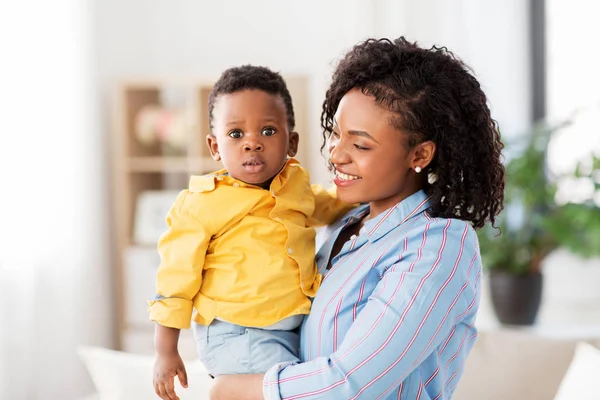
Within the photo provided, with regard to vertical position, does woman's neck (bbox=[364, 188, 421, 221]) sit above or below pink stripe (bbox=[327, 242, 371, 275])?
above

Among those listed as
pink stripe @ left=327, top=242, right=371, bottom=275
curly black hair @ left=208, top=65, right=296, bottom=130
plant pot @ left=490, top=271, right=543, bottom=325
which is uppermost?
curly black hair @ left=208, top=65, right=296, bottom=130

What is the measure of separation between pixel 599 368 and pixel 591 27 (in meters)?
2.43

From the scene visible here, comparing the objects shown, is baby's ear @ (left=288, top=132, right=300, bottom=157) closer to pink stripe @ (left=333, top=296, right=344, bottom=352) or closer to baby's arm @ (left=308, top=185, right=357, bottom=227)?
baby's arm @ (left=308, top=185, right=357, bottom=227)

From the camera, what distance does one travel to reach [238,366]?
4.68ft

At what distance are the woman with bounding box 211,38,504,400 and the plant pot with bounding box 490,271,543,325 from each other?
80.5 inches

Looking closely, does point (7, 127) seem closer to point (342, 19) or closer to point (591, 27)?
point (342, 19)

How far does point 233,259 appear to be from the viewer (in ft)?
4.75

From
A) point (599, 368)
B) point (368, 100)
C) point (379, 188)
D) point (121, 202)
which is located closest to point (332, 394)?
point (379, 188)

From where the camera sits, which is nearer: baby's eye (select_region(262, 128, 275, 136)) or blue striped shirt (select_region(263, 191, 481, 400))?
blue striped shirt (select_region(263, 191, 481, 400))

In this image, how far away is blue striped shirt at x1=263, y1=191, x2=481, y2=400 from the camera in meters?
1.24

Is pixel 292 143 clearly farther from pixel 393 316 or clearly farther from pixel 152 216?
pixel 152 216

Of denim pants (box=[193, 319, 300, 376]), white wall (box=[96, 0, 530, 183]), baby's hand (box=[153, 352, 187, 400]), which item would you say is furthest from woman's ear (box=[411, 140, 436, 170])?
white wall (box=[96, 0, 530, 183])

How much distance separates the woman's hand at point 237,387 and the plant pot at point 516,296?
89.1 inches

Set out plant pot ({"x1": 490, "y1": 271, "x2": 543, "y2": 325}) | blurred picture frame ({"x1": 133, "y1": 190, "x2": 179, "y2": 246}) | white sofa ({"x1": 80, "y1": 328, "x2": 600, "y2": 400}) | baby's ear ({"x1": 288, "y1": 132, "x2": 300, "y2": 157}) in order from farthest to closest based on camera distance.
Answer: blurred picture frame ({"x1": 133, "y1": 190, "x2": 179, "y2": 246}) < plant pot ({"x1": 490, "y1": 271, "x2": 543, "y2": 325}) < white sofa ({"x1": 80, "y1": 328, "x2": 600, "y2": 400}) < baby's ear ({"x1": 288, "y1": 132, "x2": 300, "y2": 157})
